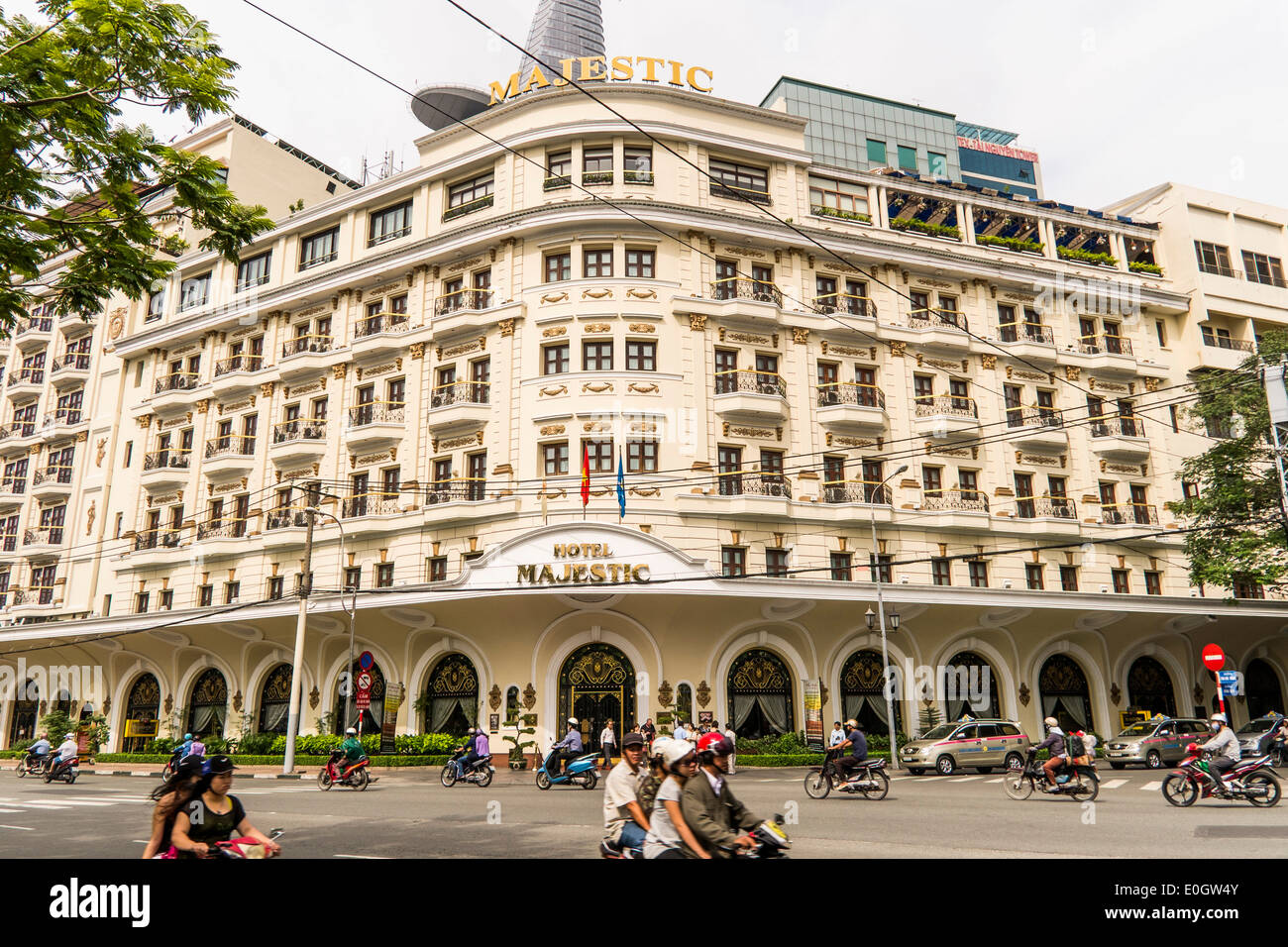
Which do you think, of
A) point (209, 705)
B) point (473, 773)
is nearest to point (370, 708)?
point (209, 705)

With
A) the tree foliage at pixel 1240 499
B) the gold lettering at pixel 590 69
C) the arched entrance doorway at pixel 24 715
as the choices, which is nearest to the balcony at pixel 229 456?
the arched entrance doorway at pixel 24 715

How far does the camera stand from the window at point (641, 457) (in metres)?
29.0

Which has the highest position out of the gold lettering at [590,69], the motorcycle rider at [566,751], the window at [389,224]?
the gold lettering at [590,69]

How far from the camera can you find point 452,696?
2966 cm

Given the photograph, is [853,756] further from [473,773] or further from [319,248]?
[319,248]

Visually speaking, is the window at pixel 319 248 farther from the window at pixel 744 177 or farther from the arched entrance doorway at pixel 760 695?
the arched entrance doorway at pixel 760 695

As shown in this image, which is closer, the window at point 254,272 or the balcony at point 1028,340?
the balcony at point 1028,340

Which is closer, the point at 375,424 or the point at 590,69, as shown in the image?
the point at 375,424

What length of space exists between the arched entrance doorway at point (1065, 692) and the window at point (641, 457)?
1684cm

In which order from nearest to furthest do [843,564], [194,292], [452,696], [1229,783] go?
1. [1229,783]
2. [452,696]
3. [843,564]
4. [194,292]

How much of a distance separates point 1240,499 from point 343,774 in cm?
2937

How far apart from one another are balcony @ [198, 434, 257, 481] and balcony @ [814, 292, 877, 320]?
23.7 meters

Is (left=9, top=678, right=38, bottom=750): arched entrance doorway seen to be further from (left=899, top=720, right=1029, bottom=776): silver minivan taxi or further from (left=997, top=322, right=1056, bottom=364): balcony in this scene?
(left=997, top=322, right=1056, bottom=364): balcony

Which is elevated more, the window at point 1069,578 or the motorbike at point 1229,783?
the window at point 1069,578
